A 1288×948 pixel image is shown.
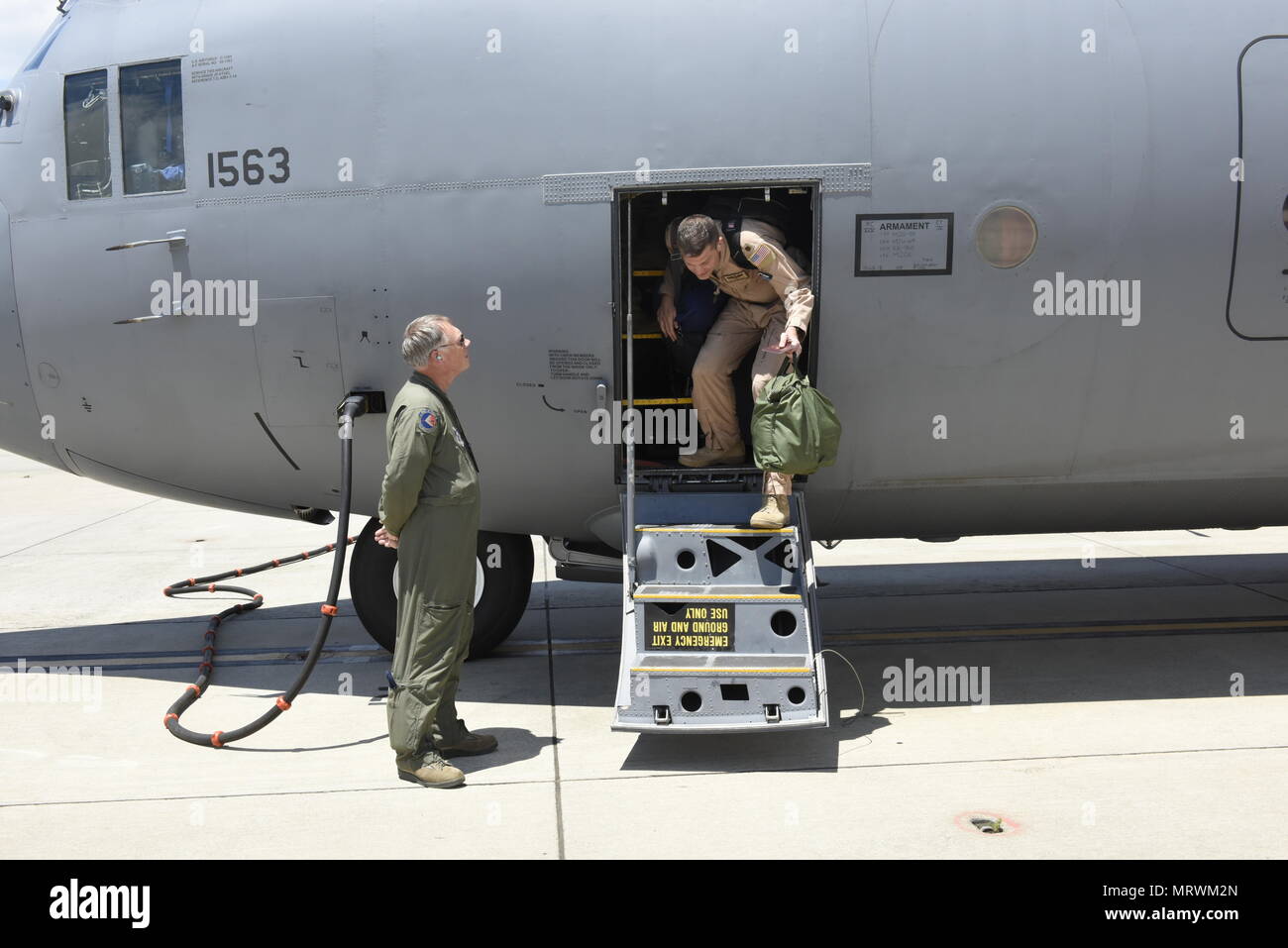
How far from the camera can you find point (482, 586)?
308 inches

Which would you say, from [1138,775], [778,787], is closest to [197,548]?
[778,787]

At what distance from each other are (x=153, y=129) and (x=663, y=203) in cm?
295

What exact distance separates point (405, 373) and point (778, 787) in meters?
3.05

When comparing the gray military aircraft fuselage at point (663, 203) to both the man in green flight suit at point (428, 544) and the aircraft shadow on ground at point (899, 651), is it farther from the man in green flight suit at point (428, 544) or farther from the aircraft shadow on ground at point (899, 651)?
the aircraft shadow on ground at point (899, 651)

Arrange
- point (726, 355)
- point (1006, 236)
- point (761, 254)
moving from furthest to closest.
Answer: point (726, 355) < point (1006, 236) < point (761, 254)

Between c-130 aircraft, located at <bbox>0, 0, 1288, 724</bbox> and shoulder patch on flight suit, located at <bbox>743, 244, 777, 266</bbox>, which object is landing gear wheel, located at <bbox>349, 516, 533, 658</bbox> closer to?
c-130 aircraft, located at <bbox>0, 0, 1288, 724</bbox>

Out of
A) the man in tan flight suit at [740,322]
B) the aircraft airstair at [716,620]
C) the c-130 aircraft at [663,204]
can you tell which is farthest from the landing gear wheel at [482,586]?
the man in tan flight suit at [740,322]

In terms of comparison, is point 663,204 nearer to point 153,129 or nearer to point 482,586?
point 482,586

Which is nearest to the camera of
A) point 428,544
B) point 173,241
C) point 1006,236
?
point 428,544

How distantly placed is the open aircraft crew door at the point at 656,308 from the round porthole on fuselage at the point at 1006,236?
90cm

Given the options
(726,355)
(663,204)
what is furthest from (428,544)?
(663,204)

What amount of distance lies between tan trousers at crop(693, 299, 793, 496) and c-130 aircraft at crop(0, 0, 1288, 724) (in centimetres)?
27

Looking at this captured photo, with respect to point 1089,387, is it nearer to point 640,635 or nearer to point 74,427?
point 640,635

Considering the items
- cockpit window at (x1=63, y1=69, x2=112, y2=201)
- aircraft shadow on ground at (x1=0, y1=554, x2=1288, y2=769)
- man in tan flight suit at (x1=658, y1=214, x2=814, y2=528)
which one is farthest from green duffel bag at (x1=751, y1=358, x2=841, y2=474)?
cockpit window at (x1=63, y1=69, x2=112, y2=201)
